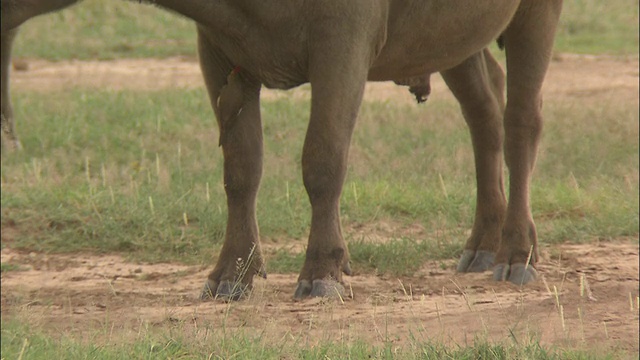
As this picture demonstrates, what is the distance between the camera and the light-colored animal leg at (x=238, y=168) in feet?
19.6

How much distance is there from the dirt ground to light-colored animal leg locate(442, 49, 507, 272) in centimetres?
20

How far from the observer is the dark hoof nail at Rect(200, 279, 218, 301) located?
5.91 metres

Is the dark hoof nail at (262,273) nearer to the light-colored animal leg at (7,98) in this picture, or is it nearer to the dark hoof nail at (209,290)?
the dark hoof nail at (209,290)

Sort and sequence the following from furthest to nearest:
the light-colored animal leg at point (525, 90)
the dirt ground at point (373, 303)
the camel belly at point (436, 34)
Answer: the light-colored animal leg at point (525, 90) → the camel belly at point (436, 34) → the dirt ground at point (373, 303)

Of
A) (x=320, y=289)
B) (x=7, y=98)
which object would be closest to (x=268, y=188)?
(x=7, y=98)

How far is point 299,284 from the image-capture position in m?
5.72

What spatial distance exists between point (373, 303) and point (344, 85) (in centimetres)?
102

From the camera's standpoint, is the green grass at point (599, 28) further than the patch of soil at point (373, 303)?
Yes

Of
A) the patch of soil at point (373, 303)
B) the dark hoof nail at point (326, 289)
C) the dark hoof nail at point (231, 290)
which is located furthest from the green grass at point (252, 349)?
the dark hoof nail at point (231, 290)

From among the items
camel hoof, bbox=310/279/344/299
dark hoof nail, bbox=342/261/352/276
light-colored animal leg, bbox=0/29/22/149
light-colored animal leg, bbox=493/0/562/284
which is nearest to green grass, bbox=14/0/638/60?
light-colored animal leg, bbox=0/29/22/149

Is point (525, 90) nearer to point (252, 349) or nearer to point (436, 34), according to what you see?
point (436, 34)

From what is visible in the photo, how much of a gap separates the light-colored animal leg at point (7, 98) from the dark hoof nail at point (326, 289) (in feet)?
13.9

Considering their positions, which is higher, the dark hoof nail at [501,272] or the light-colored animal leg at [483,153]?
the light-colored animal leg at [483,153]

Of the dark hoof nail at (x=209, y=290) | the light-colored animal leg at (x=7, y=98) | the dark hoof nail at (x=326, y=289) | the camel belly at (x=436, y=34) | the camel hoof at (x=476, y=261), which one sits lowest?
the dark hoof nail at (x=209, y=290)
